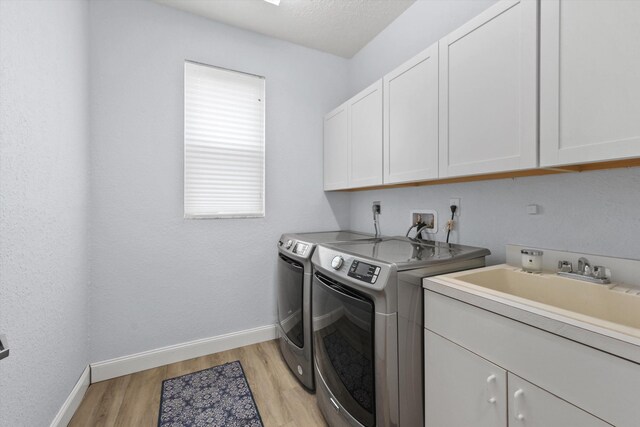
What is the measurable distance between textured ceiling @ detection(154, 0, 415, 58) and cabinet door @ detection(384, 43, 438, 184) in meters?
0.76

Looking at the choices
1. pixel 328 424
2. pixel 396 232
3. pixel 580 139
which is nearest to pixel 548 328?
pixel 580 139

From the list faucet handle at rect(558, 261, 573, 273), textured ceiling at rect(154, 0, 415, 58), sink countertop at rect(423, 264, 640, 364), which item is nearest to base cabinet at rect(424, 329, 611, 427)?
sink countertop at rect(423, 264, 640, 364)

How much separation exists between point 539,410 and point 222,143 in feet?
7.88

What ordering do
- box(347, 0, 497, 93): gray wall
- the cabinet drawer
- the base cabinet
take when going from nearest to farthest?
the cabinet drawer, the base cabinet, box(347, 0, 497, 93): gray wall

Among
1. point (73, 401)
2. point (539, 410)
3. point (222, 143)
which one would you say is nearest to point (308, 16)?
point (222, 143)

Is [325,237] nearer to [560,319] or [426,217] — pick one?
[426,217]

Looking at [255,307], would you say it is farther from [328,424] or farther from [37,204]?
[37,204]

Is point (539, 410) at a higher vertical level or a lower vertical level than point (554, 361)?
lower

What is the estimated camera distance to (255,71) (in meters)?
2.39

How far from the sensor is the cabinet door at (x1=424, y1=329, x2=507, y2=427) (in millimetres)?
886

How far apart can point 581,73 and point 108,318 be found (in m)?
2.88

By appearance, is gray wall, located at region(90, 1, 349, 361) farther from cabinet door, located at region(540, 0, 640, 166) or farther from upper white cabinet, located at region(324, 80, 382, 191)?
cabinet door, located at region(540, 0, 640, 166)

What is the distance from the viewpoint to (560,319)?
74 centimetres

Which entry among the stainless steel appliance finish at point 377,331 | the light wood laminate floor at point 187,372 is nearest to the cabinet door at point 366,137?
the stainless steel appliance finish at point 377,331
